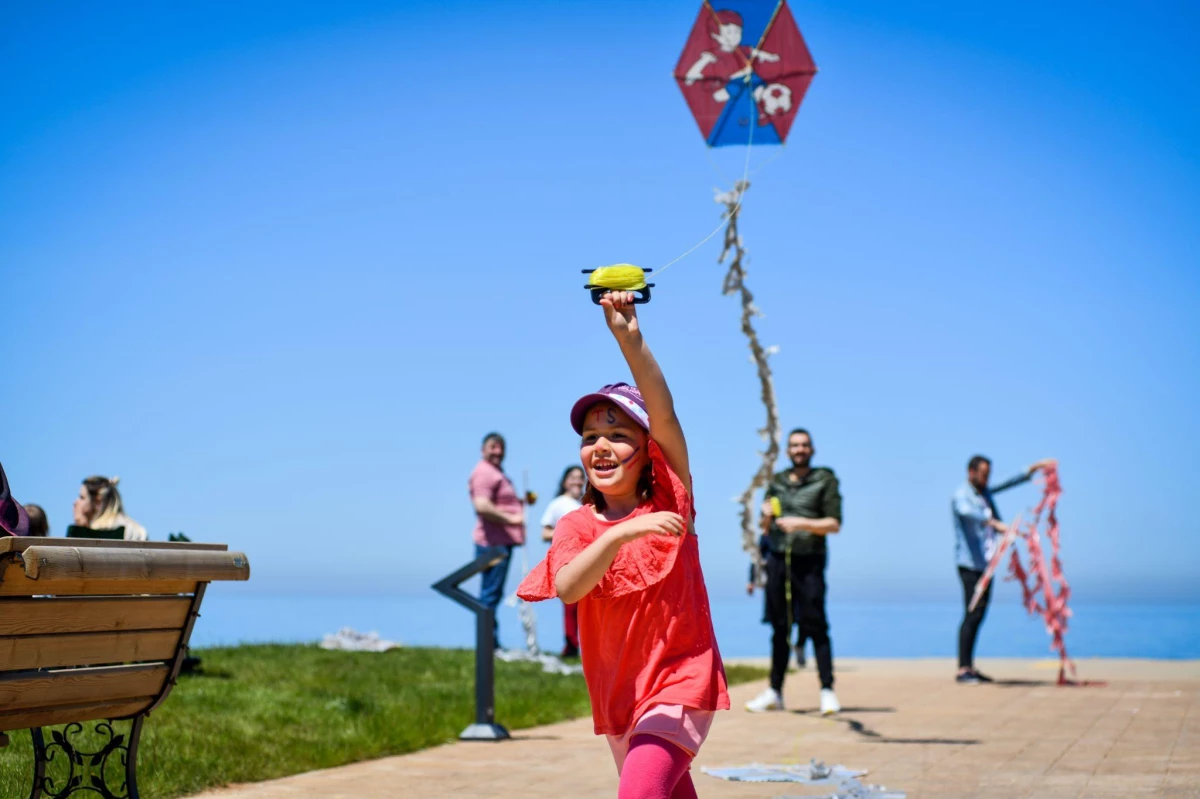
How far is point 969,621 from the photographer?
1304cm

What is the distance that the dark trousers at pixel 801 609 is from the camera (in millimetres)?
10031

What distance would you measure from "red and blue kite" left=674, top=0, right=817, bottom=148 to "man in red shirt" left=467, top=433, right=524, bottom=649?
149 inches

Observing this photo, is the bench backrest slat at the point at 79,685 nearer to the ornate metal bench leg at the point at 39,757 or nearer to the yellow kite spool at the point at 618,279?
the ornate metal bench leg at the point at 39,757

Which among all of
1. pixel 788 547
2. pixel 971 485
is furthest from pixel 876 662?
pixel 788 547

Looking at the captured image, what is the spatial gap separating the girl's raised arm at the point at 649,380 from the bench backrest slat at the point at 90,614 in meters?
2.00

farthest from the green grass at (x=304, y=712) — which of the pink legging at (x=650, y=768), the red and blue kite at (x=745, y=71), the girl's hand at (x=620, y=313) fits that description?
the red and blue kite at (x=745, y=71)

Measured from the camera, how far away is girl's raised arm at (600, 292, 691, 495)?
358 cm

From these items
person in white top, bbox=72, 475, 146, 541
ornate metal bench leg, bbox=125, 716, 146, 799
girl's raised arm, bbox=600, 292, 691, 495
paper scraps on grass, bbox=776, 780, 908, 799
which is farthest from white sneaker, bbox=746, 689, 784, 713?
girl's raised arm, bbox=600, 292, 691, 495

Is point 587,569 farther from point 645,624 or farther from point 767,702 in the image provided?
point 767,702

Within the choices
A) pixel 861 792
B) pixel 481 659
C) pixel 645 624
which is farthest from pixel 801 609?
pixel 645 624

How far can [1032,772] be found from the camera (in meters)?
7.09

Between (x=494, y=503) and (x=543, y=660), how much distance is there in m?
1.62

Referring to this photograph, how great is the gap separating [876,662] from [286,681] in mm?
8355

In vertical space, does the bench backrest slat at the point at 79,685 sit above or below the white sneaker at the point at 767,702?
above
